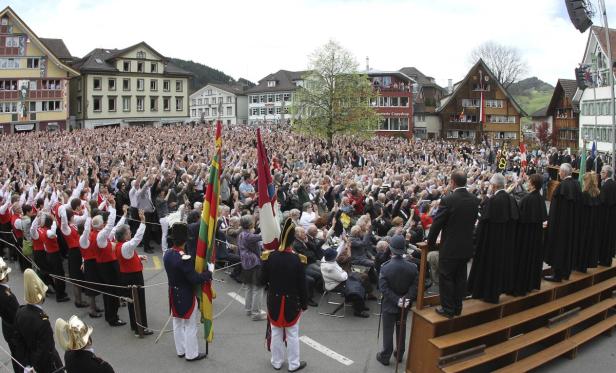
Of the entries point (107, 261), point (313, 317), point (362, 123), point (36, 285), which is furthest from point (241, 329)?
point (362, 123)

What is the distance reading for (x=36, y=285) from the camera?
5.48 m

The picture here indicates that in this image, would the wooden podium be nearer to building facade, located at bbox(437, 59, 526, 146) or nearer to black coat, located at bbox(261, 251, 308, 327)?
black coat, located at bbox(261, 251, 308, 327)

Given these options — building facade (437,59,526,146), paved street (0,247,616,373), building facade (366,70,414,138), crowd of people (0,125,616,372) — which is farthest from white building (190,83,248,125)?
paved street (0,247,616,373)

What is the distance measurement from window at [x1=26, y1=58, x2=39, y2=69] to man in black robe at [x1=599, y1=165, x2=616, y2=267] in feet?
221

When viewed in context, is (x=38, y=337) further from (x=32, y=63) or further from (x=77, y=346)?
(x=32, y=63)

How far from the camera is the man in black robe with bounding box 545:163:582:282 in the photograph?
28.0 feet

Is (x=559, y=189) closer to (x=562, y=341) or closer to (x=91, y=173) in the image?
(x=562, y=341)

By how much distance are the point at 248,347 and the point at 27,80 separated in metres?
64.8

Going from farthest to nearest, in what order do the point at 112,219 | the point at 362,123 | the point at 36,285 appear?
1. the point at 362,123
2. the point at 112,219
3. the point at 36,285

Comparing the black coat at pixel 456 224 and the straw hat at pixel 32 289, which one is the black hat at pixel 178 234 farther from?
the black coat at pixel 456 224

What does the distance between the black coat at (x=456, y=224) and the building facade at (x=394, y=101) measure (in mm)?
63599

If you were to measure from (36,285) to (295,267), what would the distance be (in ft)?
10.3

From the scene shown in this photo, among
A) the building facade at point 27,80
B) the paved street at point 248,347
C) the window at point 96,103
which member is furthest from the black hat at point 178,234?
the window at point 96,103

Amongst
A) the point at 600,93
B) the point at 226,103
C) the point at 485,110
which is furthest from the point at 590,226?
Result: the point at 226,103
